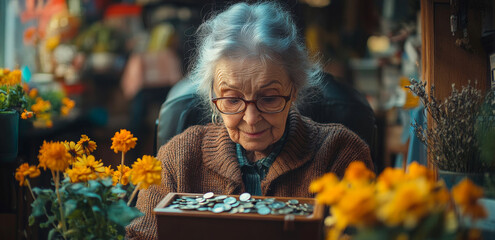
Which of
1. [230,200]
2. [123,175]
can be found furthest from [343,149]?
[123,175]

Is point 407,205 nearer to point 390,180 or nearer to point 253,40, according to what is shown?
point 390,180

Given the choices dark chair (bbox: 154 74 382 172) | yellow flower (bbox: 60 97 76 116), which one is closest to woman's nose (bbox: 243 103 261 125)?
dark chair (bbox: 154 74 382 172)

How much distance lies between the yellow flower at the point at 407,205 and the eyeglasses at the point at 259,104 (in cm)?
71

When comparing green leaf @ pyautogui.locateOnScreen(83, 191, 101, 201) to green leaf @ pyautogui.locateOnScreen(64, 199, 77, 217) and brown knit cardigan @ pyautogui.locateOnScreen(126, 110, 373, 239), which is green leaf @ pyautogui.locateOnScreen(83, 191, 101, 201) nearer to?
green leaf @ pyautogui.locateOnScreen(64, 199, 77, 217)

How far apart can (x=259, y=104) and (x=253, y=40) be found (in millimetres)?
187

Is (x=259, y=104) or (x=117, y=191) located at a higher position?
(x=259, y=104)

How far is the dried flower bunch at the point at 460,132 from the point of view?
3.62 feet

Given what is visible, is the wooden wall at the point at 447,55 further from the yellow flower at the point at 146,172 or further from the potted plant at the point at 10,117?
the potted plant at the point at 10,117

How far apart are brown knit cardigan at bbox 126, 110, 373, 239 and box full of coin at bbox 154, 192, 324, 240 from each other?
1.03 ft

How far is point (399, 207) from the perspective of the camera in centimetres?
67

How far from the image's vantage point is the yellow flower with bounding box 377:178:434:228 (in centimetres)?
67

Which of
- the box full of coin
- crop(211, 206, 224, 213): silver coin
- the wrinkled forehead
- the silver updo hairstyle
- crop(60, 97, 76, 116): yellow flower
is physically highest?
the silver updo hairstyle

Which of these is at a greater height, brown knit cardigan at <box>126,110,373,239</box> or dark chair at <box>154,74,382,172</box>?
dark chair at <box>154,74,382,172</box>

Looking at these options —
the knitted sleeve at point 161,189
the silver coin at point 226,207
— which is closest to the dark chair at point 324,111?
the knitted sleeve at point 161,189
